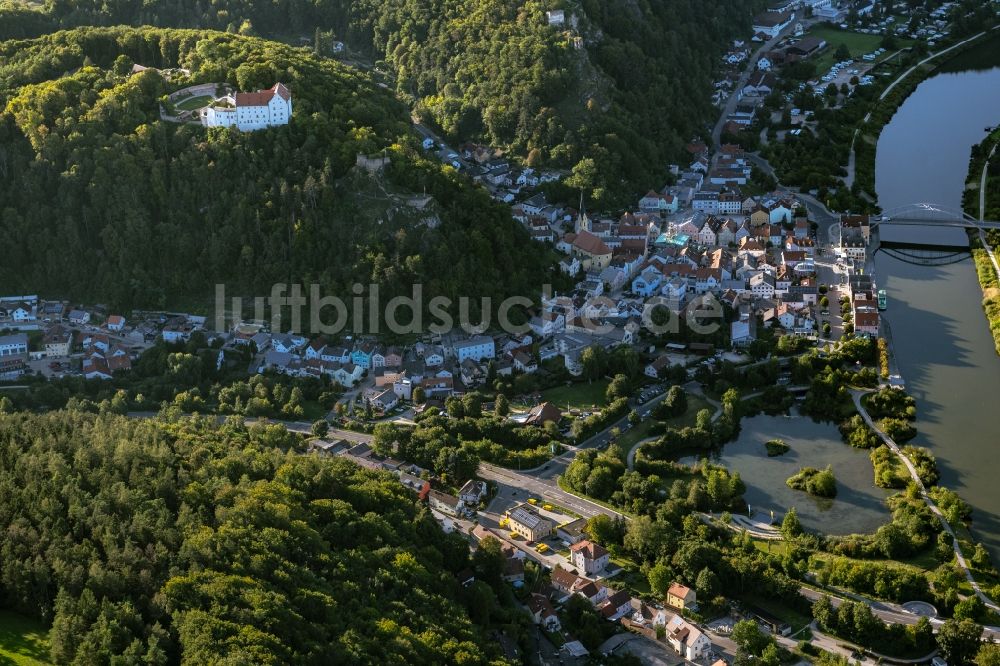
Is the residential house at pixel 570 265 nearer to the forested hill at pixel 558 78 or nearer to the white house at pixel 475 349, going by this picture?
the forested hill at pixel 558 78

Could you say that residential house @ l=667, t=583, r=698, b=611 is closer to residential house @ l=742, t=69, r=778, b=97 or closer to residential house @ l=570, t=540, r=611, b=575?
residential house @ l=570, t=540, r=611, b=575

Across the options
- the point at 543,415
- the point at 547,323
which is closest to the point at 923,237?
the point at 547,323

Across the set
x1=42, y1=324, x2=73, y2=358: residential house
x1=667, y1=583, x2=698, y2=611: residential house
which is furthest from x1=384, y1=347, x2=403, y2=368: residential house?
x1=667, y1=583, x2=698, y2=611: residential house

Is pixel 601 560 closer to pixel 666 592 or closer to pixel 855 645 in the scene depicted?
pixel 666 592

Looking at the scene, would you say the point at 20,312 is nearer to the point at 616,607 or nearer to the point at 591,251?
the point at 591,251

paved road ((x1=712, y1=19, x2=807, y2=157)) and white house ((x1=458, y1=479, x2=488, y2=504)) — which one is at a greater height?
paved road ((x1=712, y1=19, x2=807, y2=157))

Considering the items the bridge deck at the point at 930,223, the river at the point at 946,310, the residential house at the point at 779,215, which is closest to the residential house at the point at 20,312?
the residential house at the point at 779,215
